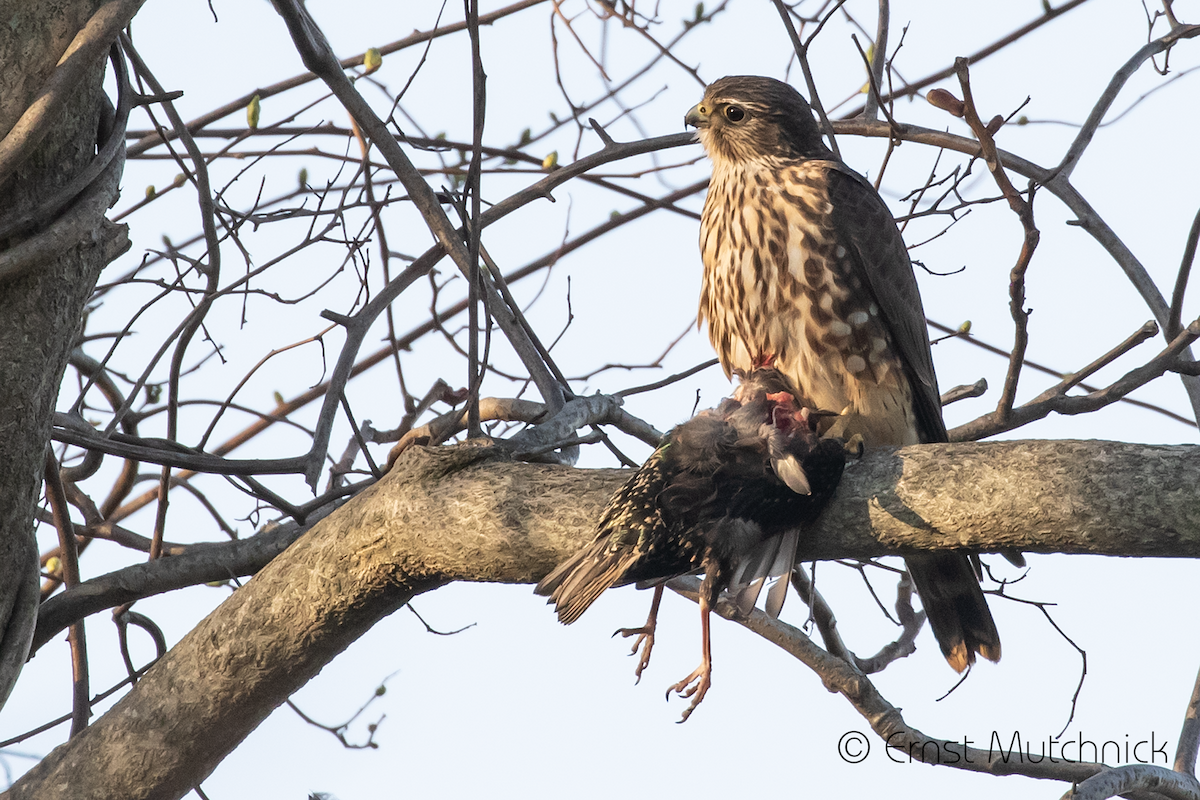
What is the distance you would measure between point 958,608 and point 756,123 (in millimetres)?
1536

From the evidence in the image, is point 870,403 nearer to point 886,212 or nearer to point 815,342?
point 815,342

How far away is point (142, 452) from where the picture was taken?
2.52 m

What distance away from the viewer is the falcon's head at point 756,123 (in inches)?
130

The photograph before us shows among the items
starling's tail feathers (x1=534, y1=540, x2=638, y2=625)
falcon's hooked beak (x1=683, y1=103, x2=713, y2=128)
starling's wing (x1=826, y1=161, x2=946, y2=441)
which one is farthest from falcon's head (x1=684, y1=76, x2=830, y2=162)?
starling's tail feathers (x1=534, y1=540, x2=638, y2=625)

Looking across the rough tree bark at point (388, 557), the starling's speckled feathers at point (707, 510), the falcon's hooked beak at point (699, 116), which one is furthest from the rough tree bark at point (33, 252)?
the falcon's hooked beak at point (699, 116)

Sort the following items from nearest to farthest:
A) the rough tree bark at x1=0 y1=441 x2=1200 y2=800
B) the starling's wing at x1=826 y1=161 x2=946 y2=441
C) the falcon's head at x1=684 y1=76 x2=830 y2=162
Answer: the rough tree bark at x1=0 y1=441 x2=1200 y2=800
the starling's wing at x1=826 y1=161 x2=946 y2=441
the falcon's head at x1=684 y1=76 x2=830 y2=162

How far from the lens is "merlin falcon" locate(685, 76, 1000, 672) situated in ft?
9.10

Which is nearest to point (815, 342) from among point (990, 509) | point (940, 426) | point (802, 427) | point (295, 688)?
point (940, 426)

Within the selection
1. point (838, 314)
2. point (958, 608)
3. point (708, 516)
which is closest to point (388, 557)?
point (708, 516)

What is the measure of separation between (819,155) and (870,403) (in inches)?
34.5

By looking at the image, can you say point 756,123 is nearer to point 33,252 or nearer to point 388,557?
point 388,557

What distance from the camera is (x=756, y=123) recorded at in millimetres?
3338

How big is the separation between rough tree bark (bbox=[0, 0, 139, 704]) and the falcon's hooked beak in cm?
194

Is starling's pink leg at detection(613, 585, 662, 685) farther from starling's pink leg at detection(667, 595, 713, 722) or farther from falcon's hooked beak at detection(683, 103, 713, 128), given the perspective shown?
falcon's hooked beak at detection(683, 103, 713, 128)
